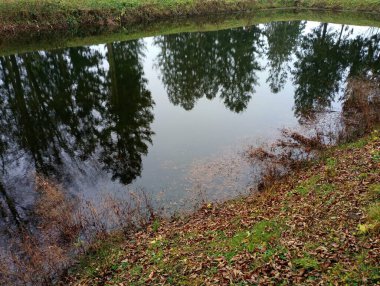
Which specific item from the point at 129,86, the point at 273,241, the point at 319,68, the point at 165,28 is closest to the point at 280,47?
the point at 319,68

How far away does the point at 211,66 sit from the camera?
3462cm

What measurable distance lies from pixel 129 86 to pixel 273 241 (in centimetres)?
2091

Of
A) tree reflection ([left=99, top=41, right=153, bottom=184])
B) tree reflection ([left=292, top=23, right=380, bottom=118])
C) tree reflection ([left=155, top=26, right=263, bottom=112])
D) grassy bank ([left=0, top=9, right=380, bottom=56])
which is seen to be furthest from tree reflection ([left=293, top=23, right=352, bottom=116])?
tree reflection ([left=99, top=41, right=153, bottom=184])

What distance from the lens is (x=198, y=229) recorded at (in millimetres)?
12656

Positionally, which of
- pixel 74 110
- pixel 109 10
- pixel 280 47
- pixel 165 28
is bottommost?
pixel 74 110

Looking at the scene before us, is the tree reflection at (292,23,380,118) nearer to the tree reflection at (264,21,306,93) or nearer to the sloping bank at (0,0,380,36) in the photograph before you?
the tree reflection at (264,21,306,93)

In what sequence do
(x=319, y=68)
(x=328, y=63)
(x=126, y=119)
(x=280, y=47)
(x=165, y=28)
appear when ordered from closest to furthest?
(x=126, y=119)
(x=319, y=68)
(x=328, y=63)
(x=280, y=47)
(x=165, y=28)

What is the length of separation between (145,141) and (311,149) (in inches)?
386

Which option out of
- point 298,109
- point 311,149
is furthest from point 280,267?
point 298,109

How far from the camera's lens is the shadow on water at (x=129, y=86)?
729 inches

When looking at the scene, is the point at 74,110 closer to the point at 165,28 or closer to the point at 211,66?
the point at 211,66

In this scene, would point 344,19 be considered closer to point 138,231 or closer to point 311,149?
point 311,149

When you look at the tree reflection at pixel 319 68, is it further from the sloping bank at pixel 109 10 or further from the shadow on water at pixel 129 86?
the sloping bank at pixel 109 10

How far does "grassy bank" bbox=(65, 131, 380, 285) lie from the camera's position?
8453 mm
